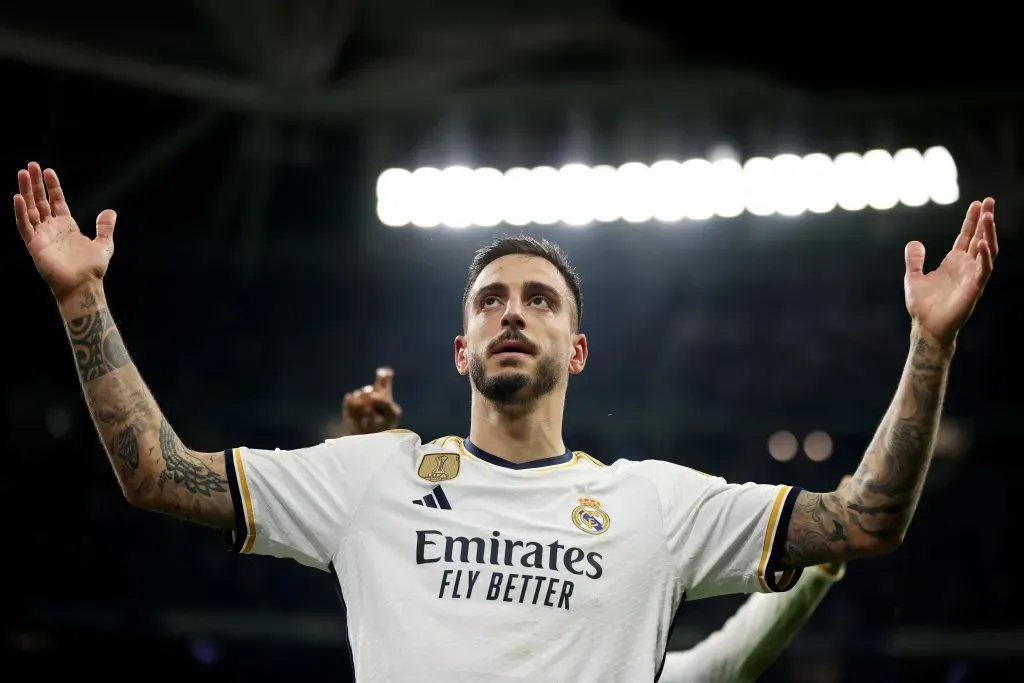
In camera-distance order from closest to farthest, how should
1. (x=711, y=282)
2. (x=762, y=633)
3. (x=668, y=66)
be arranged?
(x=762, y=633) → (x=668, y=66) → (x=711, y=282)

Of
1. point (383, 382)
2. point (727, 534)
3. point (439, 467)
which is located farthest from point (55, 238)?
point (727, 534)

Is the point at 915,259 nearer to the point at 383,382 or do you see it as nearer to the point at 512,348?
the point at 512,348

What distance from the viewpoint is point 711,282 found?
36.0ft

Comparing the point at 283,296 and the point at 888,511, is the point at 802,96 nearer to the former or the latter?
the point at 283,296

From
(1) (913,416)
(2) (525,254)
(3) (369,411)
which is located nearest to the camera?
(1) (913,416)

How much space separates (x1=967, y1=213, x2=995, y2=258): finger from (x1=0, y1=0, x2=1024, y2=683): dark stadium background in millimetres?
5957

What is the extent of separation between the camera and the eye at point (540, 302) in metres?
3.05

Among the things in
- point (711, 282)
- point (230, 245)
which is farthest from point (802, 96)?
point (230, 245)

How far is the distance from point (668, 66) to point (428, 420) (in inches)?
178

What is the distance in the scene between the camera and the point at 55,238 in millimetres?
2449

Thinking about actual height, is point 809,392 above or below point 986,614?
above

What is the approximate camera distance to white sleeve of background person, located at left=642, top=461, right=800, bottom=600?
8.23 feet

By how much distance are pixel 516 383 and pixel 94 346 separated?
3.58 feet

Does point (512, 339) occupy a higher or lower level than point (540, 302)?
lower
